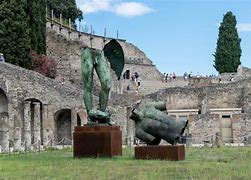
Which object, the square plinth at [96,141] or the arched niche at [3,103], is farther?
the arched niche at [3,103]

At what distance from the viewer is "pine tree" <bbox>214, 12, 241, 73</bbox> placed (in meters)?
64.1

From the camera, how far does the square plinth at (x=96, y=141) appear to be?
1570 centimetres

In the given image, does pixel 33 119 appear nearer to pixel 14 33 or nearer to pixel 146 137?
pixel 14 33

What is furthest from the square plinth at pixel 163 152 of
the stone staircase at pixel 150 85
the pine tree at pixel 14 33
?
the stone staircase at pixel 150 85

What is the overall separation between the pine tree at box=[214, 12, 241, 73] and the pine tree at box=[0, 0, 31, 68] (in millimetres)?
27360

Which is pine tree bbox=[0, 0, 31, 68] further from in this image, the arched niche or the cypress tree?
the arched niche

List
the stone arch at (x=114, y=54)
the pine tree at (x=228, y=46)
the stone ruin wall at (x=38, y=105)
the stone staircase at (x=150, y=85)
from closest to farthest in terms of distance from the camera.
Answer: the stone arch at (x=114, y=54), the stone ruin wall at (x=38, y=105), the stone staircase at (x=150, y=85), the pine tree at (x=228, y=46)

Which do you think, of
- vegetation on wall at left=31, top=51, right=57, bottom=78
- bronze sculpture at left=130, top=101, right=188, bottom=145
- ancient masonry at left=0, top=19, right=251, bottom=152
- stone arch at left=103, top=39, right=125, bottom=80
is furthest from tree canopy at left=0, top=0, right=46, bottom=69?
bronze sculpture at left=130, top=101, right=188, bottom=145

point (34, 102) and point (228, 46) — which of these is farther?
point (228, 46)

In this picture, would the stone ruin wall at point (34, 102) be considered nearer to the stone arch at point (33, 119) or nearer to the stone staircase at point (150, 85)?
the stone arch at point (33, 119)

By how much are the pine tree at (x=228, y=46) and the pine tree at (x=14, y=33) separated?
27360mm

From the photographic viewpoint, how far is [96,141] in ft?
51.7

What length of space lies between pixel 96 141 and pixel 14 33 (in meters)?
28.1

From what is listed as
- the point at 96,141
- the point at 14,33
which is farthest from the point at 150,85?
the point at 96,141
